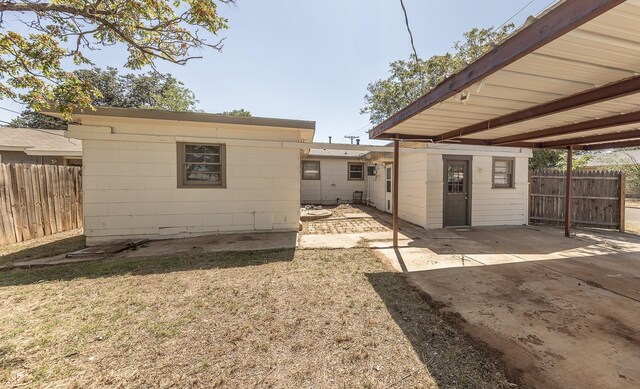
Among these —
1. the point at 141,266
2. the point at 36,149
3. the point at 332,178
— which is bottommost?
the point at 141,266

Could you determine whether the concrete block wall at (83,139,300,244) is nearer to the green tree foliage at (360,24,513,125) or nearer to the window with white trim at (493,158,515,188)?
the window with white trim at (493,158,515,188)

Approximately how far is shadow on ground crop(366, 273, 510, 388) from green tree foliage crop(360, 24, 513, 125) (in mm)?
10564

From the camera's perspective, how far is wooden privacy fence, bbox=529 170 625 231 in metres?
7.64

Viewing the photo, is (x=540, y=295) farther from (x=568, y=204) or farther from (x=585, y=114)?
(x=568, y=204)

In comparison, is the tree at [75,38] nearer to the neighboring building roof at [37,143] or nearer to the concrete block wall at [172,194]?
the concrete block wall at [172,194]

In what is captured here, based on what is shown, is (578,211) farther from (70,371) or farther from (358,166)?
(70,371)

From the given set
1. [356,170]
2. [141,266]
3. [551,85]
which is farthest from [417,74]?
[141,266]

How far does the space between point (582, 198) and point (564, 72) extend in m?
8.11

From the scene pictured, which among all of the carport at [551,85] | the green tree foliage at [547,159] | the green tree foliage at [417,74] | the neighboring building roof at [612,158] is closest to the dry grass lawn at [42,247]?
the carport at [551,85]

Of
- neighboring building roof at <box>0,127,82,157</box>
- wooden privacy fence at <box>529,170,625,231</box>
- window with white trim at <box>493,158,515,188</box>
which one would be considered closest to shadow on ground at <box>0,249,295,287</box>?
window with white trim at <box>493,158,515,188</box>

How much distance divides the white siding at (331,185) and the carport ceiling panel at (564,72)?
10281mm

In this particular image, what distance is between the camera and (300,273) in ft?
13.0

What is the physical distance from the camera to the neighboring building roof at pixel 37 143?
36.0 feet

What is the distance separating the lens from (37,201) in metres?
6.10
